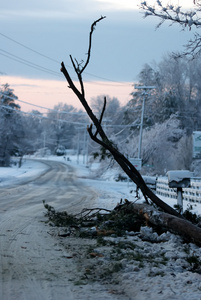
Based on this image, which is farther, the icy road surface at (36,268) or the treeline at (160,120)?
the treeline at (160,120)

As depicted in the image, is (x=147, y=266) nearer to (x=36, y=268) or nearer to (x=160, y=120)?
(x=36, y=268)

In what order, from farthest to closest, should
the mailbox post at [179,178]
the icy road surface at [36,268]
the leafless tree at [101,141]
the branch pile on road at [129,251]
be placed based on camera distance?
the mailbox post at [179,178]
the leafless tree at [101,141]
the branch pile on road at [129,251]
the icy road surface at [36,268]

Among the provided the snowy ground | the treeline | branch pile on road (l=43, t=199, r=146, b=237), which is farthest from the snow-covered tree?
the snowy ground

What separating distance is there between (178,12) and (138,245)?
509cm

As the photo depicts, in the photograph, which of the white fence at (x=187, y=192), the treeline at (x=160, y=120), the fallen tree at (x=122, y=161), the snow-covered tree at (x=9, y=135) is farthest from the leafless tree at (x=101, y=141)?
the snow-covered tree at (x=9, y=135)

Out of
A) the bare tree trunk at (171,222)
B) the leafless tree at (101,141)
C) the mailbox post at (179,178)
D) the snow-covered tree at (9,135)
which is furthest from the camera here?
the snow-covered tree at (9,135)

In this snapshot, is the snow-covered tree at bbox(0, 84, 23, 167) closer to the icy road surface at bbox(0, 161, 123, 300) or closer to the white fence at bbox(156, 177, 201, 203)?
the white fence at bbox(156, 177, 201, 203)

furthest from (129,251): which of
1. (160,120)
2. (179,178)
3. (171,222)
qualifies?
(160,120)

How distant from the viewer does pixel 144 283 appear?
522 cm

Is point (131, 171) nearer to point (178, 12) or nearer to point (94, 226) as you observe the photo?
point (94, 226)

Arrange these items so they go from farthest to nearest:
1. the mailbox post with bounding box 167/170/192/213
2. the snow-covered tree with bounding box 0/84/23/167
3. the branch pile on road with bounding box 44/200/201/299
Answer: the snow-covered tree with bounding box 0/84/23/167
the mailbox post with bounding box 167/170/192/213
the branch pile on road with bounding box 44/200/201/299

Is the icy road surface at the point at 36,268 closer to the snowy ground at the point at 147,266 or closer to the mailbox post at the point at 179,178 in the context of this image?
the snowy ground at the point at 147,266

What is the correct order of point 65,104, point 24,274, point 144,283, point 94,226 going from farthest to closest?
point 65,104 → point 94,226 → point 24,274 → point 144,283

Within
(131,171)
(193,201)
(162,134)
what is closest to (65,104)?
(162,134)
